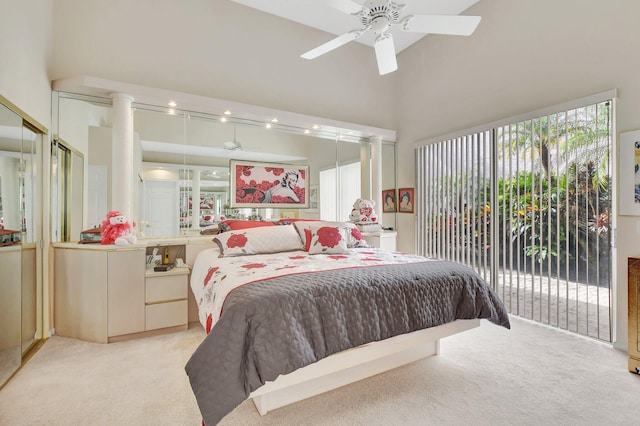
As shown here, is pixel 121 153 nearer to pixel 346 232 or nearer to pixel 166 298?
pixel 166 298

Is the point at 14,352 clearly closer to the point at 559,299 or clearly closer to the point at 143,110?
the point at 143,110

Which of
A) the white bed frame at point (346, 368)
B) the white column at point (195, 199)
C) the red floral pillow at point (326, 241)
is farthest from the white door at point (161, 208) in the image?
the white bed frame at point (346, 368)

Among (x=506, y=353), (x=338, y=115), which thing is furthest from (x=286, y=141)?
(x=506, y=353)

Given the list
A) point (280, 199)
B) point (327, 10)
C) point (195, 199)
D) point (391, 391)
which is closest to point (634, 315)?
point (391, 391)

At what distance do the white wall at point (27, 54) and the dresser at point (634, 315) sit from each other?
4380mm

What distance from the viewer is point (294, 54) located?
4.11 metres

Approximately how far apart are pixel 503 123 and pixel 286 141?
2.50m

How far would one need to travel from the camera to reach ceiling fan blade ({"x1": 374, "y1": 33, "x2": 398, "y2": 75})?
2548 millimetres

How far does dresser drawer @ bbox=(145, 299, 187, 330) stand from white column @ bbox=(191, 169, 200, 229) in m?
0.88

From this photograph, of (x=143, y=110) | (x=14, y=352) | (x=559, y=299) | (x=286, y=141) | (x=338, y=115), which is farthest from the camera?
(x=338, y=115)

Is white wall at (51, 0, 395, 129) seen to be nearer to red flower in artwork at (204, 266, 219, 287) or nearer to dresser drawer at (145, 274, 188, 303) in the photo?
dresser drawer at (145, 274, 188, 303)

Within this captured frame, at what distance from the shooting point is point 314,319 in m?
1.67

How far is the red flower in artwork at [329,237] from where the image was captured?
2.97 metres

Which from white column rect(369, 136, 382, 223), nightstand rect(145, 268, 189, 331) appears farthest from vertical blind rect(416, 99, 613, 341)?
nightstand rect(145, 268, 189, 331)
